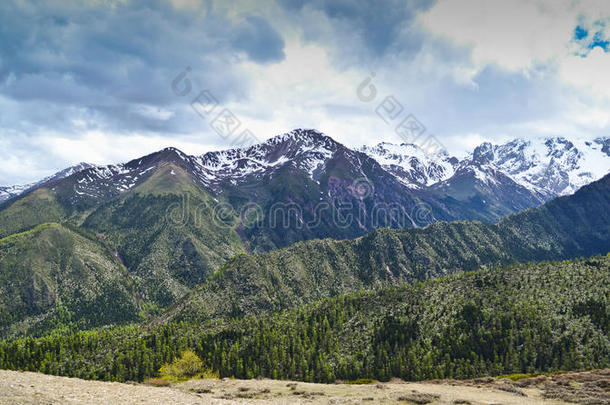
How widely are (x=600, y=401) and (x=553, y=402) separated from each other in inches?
404

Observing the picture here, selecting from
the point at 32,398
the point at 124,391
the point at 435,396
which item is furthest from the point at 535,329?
the point at 32,398

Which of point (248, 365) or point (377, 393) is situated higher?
point (377, 393)

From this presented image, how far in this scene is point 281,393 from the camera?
3757 inches

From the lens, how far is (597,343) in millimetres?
176375

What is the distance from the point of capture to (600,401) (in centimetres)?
8169

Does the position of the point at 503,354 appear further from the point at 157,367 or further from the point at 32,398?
the point at 32,398

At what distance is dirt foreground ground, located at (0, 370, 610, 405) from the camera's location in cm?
5953

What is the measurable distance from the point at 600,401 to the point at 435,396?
36763 millimetres

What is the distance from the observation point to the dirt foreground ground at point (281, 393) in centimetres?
5953

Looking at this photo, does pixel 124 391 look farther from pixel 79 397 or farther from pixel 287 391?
pixel 287 391

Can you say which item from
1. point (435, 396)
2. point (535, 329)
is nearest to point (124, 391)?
point (435, 396)

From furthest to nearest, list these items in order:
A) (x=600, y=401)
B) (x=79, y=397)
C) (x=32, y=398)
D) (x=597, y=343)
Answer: (x=597, y=343), (x=600, y=401), (x=79, y=397), (x=32, y=398)

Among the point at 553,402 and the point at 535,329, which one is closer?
the point at 553,402

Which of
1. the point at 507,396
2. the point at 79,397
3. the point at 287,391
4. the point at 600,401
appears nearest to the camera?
the point at 79,397
